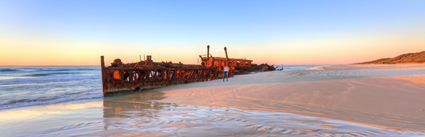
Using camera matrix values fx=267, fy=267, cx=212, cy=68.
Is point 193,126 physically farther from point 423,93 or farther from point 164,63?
point 164,63

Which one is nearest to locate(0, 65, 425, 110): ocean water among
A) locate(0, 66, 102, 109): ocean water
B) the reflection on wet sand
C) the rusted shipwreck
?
locate(0, 66, 102, 109): ocean water

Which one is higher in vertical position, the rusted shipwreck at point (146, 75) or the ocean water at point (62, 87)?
the rusted shipwreck at point (146, 75)

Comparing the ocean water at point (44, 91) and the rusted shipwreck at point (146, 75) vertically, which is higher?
the rusted shipwreck at point (146, 75)

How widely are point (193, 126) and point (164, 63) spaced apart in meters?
13.4

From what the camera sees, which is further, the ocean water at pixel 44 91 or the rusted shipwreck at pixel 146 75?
the rusted shipwreck at pixel 146 75


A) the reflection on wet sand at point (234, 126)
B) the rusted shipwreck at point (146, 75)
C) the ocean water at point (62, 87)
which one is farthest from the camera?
the rusted shipwreck at point (146, 75)

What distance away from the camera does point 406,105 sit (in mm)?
7270

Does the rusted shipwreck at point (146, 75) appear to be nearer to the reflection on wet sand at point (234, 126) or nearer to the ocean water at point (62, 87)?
the ocean water at point (62, 87)

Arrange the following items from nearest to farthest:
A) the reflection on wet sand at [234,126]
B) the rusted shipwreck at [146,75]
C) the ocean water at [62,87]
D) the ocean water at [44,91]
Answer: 1. the reflection on wet sand at [234,126]
2. the ocean water at [44,91]
3. the ocean water at [62,87]
4. the rusted shipwreck at [146,75]

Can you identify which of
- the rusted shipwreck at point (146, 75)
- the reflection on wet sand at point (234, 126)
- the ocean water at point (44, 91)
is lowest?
the ocean water at point (44, 91)

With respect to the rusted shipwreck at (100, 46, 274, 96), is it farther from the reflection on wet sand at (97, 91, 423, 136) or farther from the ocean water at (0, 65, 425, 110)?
the reflection on wet sand at (97, 91, 423, 136)

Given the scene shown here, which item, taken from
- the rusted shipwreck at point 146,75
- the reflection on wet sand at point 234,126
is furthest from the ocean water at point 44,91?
the reflection on wet sand at point 234,126

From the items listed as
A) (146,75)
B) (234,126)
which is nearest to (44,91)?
(146,75)

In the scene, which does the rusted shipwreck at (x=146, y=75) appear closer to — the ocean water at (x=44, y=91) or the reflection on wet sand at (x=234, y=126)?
the ocean water at (x=44, y=91)
